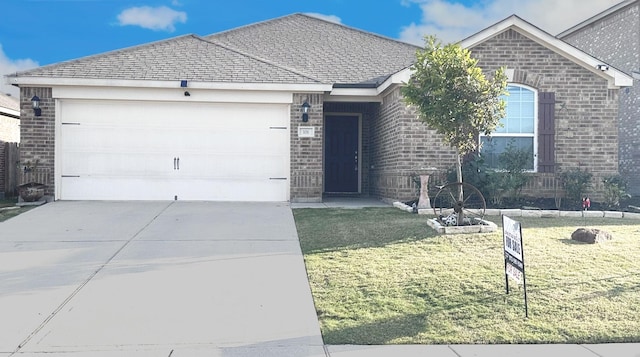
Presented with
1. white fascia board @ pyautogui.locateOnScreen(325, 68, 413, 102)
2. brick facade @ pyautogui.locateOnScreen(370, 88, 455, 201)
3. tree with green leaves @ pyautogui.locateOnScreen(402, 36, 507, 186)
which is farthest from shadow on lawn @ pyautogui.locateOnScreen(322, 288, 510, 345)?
white fascia board @ pyautogui.locateOnScreen(325, 68, 413, 102)

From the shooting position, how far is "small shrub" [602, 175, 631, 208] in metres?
11.1

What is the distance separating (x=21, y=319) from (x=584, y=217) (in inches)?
377

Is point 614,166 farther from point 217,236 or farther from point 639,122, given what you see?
point 217,236

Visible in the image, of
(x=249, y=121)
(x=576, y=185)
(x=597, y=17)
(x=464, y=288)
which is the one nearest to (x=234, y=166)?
(x=249, y=121)

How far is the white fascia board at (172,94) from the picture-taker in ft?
39.4

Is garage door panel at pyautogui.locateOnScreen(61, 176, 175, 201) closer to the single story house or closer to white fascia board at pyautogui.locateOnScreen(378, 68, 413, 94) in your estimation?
the single story house

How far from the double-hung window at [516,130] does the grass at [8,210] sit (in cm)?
1001

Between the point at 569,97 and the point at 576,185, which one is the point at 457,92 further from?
the point at 569,97

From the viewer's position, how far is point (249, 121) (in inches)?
490

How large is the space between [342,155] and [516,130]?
5337mm

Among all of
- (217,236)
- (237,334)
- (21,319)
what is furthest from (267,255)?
(21,319)

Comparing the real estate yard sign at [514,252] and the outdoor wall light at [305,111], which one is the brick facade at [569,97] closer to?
the outdoor wall light at [305,111]

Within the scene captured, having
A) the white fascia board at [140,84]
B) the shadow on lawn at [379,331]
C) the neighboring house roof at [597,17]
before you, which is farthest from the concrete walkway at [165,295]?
the neighboring house roof at [597,17]

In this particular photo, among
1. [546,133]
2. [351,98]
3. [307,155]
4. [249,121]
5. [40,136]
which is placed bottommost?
[307,155]
